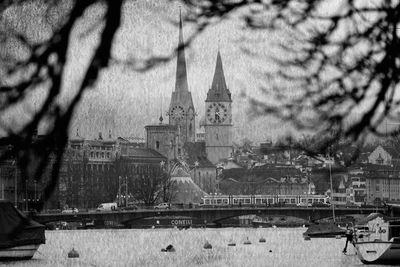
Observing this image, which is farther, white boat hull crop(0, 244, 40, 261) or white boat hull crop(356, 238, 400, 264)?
white boat hull crop(0, 244, 40, 261)

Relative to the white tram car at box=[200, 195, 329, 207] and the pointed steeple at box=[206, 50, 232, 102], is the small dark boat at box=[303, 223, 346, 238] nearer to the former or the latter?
the white tram car at box=[200, 195, 329, 207]

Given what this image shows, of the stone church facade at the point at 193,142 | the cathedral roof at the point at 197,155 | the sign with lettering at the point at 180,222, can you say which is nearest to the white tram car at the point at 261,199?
the stone church facade at the point at 193,142

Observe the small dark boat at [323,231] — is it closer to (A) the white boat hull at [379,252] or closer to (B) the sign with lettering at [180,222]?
(B) the sign with lettering at [180,222]

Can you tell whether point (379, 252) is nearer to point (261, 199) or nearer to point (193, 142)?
point (261, 199)

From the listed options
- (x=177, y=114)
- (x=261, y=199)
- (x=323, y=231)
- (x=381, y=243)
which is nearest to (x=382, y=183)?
(x=261, y=199)

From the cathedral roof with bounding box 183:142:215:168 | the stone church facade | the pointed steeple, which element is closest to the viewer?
the pointed steeple

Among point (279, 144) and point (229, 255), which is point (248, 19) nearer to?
point (279, 144)

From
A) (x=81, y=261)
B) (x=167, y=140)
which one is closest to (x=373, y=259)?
(x=81, y=261)

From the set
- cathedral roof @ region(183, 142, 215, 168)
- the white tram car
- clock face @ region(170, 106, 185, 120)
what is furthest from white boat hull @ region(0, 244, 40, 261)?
cathedral roof @ region(183, 142, 215, 168)
